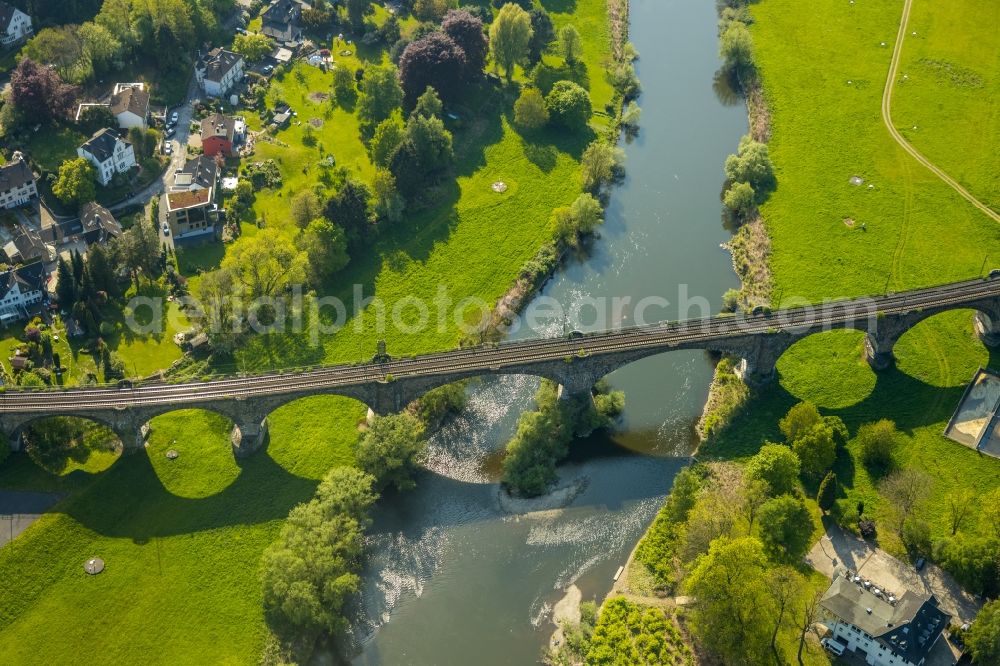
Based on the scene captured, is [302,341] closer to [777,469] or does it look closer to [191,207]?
[191,207]

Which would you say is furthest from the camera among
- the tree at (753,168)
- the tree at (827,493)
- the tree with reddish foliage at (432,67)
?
the tree with reddish foliage at (432,67)

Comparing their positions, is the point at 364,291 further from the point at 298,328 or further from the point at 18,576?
the point at 18,576

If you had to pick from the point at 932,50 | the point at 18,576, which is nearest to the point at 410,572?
the point at 18,576

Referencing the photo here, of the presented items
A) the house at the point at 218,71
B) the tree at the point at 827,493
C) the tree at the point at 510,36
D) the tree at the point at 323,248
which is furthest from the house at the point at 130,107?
the tree at the point at 827,493

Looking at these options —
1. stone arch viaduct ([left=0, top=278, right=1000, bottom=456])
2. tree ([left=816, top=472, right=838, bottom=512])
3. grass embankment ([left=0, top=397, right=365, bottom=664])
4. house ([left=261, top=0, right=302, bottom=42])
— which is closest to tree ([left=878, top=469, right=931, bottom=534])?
tree ([left=816, top=472, right=838, bottom=512])

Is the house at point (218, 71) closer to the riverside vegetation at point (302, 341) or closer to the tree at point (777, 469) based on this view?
the riverside vegetation at point (302, 341)

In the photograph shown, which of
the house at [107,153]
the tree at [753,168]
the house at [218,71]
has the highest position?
the house at [218,71]

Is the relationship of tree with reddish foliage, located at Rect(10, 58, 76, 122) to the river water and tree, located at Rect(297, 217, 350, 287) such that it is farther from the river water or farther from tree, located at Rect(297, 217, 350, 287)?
the river water
